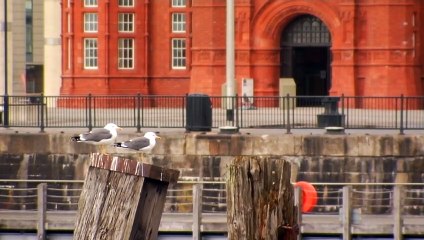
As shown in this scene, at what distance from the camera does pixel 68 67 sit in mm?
52219

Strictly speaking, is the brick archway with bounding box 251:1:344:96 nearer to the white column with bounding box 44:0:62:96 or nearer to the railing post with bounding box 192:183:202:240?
the white column with bounding box 44:0:62:96

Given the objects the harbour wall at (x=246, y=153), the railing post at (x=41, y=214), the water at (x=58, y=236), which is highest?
the harbour wall at (x=246, y=153)

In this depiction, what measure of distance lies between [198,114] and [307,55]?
1905 centimetres

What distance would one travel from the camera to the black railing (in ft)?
109

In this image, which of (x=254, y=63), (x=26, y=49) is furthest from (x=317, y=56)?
(x=26, y=49)

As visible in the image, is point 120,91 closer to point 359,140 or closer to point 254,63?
point 254,63

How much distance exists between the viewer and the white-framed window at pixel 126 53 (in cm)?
5212

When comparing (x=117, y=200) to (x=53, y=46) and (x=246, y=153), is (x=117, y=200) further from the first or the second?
(x=53, y=46)

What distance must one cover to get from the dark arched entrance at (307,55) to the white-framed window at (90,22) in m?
7.26

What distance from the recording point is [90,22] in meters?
52.0

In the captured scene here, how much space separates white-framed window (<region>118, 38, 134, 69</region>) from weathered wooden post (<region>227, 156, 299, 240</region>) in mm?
40612

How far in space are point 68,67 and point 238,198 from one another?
1623 inches

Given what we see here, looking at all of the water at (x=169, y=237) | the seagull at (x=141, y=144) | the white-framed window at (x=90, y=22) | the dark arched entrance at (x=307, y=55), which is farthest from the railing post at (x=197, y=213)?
the white-framed window at (x=90, y=22)

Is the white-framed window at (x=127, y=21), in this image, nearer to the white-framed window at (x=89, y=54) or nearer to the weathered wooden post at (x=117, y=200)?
the white-framed window at (x=89, y=54)
